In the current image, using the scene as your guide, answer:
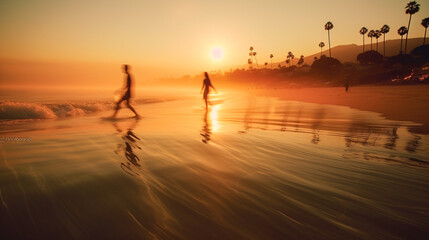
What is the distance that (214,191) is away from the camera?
244 cm

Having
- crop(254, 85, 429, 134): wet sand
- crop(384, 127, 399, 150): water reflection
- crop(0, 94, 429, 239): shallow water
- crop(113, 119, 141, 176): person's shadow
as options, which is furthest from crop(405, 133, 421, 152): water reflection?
crop(113, 119, 141, 176): person's shadow

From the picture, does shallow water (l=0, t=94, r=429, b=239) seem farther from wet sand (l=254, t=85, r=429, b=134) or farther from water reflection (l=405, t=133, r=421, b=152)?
wet sand (l=254, t=85, r=429, b=134)

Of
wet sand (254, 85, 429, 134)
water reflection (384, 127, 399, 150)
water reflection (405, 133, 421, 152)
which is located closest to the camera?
water reflection (405, 133, 421, 152)

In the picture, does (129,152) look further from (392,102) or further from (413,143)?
(392,102)

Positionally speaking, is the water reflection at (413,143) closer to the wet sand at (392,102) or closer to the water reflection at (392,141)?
the water reflection at (392,141)

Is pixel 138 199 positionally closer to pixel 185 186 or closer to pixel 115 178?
pixel 185 186

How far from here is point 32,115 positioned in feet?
32.0

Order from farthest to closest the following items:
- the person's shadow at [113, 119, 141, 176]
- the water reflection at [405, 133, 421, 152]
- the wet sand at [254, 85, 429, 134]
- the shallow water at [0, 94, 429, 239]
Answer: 1. the wet sand at [254, 85, 429, 134]
2. the water reflection at [405, 133, 421, 152]
3. the person's shadow at [113, 119, 141, 176]
4. the shallow water at [0, 94, 429, 239]

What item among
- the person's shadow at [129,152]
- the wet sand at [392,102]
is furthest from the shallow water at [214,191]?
the wet sand at [392,102]

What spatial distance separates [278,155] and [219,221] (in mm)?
2357

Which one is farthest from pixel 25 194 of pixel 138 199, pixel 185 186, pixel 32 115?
pixel 32 115

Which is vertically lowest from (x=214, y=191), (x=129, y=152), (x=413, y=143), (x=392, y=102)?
(x=392, y=102)

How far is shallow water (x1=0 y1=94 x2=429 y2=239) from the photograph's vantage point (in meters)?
1.77

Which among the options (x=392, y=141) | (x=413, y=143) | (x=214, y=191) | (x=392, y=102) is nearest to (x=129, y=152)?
(x=214, y=191)
